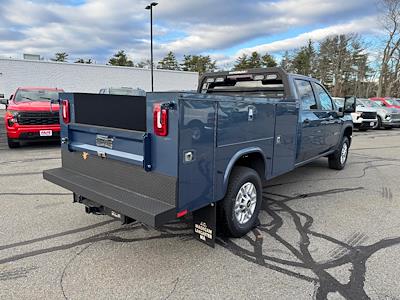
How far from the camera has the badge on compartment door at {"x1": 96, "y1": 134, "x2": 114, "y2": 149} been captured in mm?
3220

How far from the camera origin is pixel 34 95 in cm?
1010

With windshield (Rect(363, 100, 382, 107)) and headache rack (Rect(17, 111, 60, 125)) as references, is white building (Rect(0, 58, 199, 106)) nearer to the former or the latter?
headache rack (Rect(17, 111, 60, 125))

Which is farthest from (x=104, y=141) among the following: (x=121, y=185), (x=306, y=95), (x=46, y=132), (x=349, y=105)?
(x=46, y=132)

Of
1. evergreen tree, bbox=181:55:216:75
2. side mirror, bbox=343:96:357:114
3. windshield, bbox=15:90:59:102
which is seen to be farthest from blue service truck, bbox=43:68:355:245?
evergreen tree, bbox=181:55:216:75

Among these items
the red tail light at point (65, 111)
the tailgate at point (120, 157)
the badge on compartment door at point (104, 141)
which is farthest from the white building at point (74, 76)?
the badge on compartment door at point (104, 141)

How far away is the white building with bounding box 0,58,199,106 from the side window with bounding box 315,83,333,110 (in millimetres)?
29598

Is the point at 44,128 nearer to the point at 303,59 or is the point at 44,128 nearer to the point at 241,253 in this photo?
the point at 241,253

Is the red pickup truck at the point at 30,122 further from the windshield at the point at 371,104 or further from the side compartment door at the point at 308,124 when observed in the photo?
the windshield at the point at 371,104

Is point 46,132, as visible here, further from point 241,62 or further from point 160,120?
point 241,62

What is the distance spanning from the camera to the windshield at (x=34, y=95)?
32.4ft

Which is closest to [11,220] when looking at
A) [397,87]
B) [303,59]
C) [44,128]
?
[44,128]

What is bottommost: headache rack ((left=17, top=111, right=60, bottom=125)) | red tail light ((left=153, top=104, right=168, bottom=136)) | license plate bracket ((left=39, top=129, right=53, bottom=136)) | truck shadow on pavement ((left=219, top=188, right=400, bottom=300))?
truck shadow on pavement ((left=219, top=188, right=400, bottom=300))

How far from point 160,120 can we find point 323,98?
4.27 m

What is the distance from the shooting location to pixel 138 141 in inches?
115
